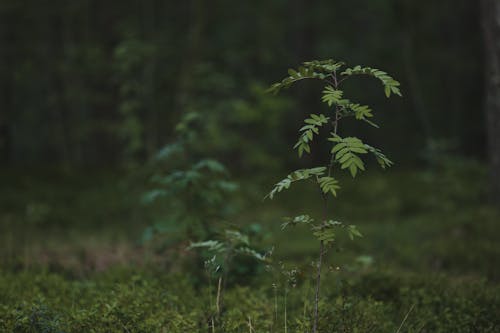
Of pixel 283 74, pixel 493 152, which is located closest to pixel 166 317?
pixel 493 152

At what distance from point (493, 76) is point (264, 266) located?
5.89 m

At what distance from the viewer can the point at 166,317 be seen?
3865 mm

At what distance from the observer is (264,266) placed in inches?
210

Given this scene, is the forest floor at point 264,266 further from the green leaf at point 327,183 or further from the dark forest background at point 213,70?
the dark forest background at point 213,70

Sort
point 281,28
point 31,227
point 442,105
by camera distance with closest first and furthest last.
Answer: point 31,227 → point 281,28 → point 442,105

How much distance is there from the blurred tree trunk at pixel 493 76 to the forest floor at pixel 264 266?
1.00m

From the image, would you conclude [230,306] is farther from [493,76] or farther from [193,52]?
[193,52]

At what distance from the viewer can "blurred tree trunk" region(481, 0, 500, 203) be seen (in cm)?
848

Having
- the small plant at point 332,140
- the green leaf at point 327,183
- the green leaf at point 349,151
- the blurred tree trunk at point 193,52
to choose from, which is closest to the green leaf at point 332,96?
the small plant at point 332,140

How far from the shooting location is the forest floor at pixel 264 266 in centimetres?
385

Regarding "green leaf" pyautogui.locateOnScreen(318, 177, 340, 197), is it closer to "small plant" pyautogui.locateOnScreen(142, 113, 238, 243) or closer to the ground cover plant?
the ground cover plant

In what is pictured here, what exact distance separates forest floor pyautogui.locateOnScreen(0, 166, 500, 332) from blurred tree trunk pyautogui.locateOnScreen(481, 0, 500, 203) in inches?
39.6

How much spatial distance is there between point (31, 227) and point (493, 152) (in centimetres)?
889

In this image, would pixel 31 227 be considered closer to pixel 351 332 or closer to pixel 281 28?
pixel 351 332
